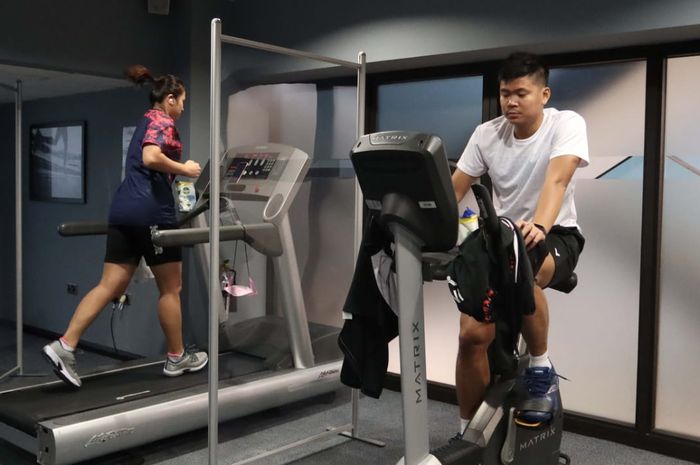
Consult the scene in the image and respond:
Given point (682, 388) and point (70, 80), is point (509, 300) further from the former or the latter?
point (70, 80)

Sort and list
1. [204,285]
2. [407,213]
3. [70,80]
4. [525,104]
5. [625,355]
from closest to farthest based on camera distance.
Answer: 1. [407,213]
2. [525,104]
3. [625,355]
4. [204,285]
5. [70,80]

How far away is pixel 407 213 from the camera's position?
207 centimetres

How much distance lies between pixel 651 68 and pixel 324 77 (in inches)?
61.3

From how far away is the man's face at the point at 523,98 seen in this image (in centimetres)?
248

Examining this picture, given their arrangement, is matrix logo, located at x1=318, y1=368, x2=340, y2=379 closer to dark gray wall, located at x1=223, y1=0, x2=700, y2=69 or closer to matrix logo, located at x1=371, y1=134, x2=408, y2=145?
dark gray wall, located at x1=223, y1=0, x2=700, y2=69

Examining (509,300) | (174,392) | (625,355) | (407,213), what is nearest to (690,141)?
(625,355)

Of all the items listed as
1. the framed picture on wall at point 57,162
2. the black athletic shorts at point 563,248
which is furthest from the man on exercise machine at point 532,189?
the framed picture on wall at point 57,162

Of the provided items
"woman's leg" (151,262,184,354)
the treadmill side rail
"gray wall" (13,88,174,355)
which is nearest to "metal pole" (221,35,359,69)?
"woman's leg" (151,262,184,354)

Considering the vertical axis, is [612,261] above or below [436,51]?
below

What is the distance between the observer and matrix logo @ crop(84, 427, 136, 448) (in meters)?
2.92

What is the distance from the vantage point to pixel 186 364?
145 inches

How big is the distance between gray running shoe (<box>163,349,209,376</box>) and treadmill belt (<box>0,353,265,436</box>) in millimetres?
33

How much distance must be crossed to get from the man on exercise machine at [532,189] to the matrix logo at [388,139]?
475 millimetres

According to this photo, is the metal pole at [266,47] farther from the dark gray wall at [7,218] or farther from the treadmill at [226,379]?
the dark gray wall at [7,218]
